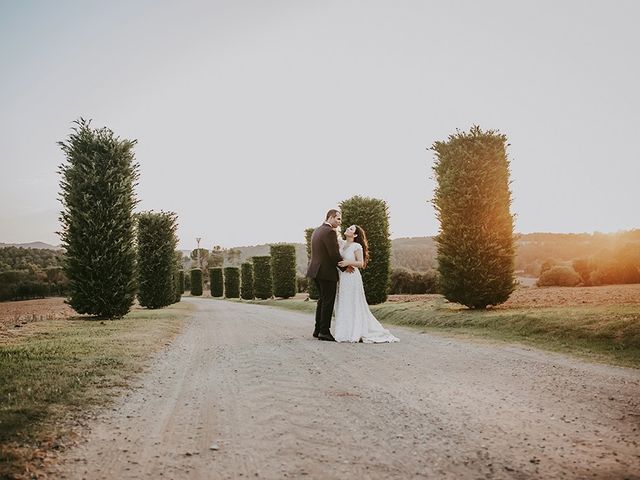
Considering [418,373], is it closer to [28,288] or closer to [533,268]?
[533,268]

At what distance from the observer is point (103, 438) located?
12.1ft

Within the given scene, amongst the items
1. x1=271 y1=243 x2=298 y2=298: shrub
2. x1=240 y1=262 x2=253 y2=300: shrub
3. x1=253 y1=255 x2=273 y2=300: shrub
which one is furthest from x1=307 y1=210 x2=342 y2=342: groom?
x1=240 y1=262 x2=253 y2=300: shrub

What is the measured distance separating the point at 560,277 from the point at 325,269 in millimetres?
16423

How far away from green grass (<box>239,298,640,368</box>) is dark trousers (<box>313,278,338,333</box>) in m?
2.83

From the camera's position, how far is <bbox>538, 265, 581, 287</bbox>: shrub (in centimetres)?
2111

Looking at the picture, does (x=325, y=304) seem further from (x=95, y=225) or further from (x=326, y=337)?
(x=95, y=225)

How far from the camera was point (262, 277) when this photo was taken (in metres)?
36.5

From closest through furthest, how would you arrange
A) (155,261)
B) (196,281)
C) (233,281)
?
1. (155,261)
2. (233,281)
3. (196,281)

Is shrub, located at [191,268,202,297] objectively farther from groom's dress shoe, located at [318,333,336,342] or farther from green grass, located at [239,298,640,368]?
groom's dress shoe, located at [318,333,336,342]

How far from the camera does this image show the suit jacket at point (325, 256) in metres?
10.1

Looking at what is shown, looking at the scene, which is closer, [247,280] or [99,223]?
[99,223]

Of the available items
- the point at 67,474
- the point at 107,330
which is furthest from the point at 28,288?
the point at 67,474

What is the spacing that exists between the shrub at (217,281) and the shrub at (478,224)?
36.3 m

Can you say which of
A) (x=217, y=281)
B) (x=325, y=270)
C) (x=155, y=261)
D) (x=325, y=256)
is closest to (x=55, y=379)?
(x=325, y=270)
